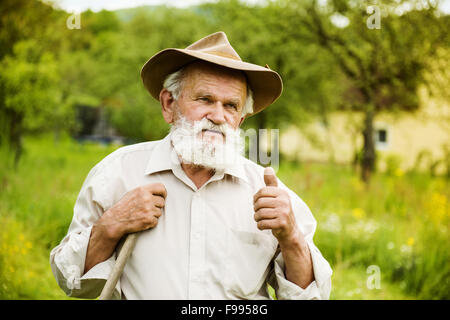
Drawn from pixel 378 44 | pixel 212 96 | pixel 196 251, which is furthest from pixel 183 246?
pixel 378 44

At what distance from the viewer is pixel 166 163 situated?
2002 mm

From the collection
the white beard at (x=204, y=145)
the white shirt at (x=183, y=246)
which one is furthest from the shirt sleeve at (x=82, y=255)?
the white beard at (x=204, y=145)

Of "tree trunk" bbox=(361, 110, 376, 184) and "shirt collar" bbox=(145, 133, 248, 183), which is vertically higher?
"tree trunk" bbox=(361, 110, 376, 184)

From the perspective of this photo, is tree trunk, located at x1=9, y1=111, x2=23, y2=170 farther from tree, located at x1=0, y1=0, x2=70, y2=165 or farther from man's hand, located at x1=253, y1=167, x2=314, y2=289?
man's hand, located at x1=253, y1=167, x2=314, y2=289

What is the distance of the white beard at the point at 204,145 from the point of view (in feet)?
6.33

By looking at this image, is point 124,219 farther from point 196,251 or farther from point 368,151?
point 368,151

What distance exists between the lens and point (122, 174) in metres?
1.98

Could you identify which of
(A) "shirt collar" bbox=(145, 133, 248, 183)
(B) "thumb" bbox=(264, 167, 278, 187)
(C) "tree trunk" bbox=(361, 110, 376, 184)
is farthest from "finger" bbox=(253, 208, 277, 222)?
(C) "tree trunk" bbox=(361, 110, 376, 184)

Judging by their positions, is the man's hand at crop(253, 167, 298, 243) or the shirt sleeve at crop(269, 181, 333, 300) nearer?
the man's hand at crop(253, 167, 298, 243)

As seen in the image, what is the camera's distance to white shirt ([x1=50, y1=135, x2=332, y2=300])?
1.85 meters

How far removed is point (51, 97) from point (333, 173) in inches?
234

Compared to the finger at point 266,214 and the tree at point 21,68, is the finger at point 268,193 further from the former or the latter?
the tree at point 21,68

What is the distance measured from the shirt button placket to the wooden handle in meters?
0.27
